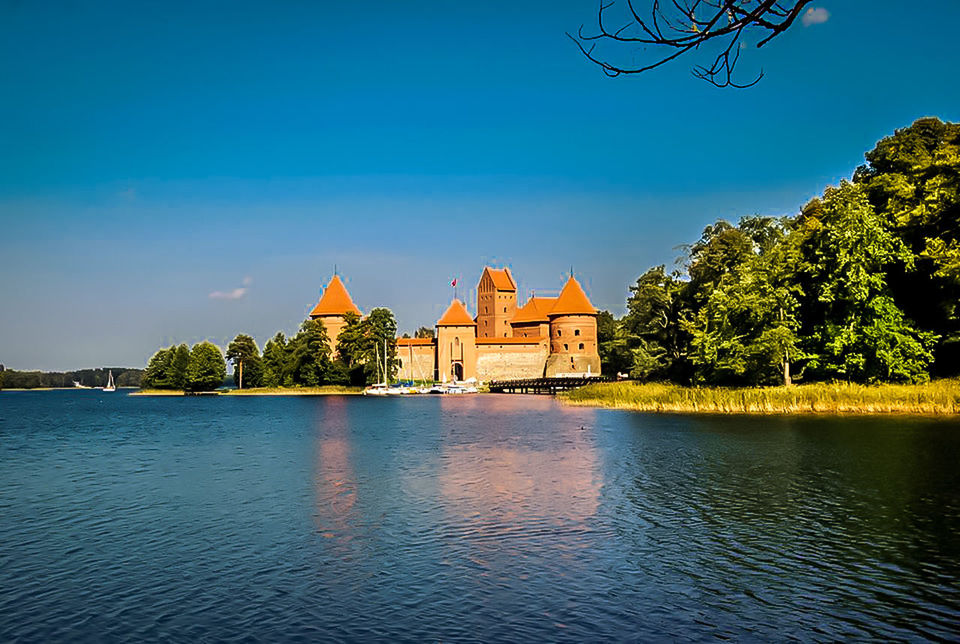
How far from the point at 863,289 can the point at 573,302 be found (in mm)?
48197

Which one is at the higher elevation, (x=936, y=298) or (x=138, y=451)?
(x=936, y=298)

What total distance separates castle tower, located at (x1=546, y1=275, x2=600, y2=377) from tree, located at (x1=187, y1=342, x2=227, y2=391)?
1439 inches

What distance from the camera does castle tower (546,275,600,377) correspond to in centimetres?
7794

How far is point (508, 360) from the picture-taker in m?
81.8

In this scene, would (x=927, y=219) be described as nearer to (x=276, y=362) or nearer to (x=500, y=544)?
(x=500, y=544)

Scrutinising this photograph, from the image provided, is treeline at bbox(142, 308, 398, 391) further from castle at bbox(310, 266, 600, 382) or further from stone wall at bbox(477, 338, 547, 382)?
stone wall at bbox(477, 338, 547, 382)

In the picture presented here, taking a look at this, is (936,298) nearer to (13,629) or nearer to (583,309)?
(13,629)

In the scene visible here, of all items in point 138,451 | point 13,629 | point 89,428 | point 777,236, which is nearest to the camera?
point 13,629

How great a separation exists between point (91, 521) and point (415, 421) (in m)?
24.6

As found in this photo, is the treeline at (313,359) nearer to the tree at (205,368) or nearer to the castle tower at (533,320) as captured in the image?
the tree at (205,368)

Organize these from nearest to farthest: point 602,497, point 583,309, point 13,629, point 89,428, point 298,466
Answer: point 13,629, point 602,497, point 298,466, point 89,428, point 583,309

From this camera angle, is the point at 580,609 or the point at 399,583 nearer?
the point at 580,609

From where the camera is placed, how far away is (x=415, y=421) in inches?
1490

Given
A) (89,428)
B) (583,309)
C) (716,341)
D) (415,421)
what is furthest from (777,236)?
(89,428)
